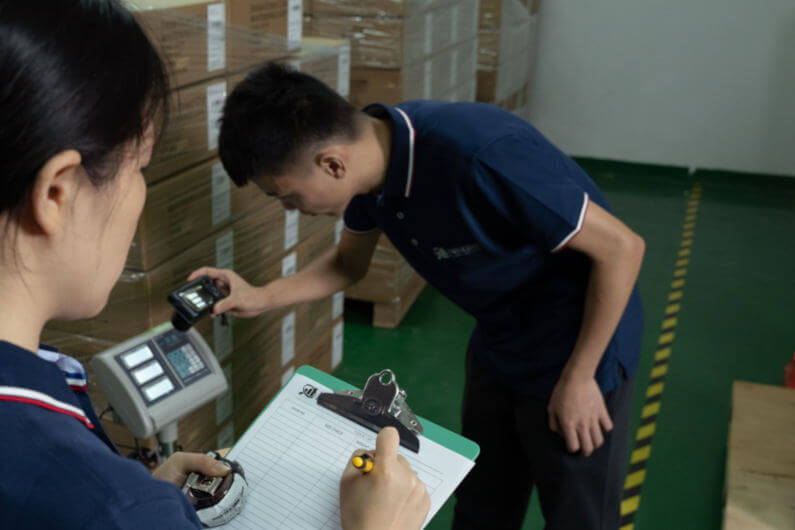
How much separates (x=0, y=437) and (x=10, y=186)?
21 cm

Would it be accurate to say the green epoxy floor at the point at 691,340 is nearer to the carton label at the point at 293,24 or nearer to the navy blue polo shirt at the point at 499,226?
the navy blue polo shirt at the point at 499,226

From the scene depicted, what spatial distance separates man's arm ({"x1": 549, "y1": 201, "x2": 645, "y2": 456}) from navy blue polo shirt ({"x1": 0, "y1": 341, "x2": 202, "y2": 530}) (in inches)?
43.5

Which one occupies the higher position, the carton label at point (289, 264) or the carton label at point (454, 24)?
the carton label at point (454, 24)

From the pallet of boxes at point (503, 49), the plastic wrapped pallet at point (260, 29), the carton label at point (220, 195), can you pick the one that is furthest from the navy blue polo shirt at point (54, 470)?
the pallet of boxes at point (503, 49)

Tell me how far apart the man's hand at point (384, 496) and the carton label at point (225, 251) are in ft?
4.01

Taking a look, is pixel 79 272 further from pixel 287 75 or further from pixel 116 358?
pixel 287 75

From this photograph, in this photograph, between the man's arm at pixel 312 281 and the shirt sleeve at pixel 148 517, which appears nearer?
the shirt sleeve at pixel 148 517

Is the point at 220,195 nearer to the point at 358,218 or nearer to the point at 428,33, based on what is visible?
the point at 358,218

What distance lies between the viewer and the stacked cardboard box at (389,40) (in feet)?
10.5

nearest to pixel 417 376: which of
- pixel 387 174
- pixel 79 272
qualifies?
pixel 387 174

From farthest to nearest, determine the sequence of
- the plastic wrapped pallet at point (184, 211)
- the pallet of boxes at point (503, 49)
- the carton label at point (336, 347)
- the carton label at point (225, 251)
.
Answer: the pallet of boxes at point (503, 49) < the carton label at point (336, 347) < the carton label at point (225, 251) < the plastic wrapped pallet at point (184, 211)

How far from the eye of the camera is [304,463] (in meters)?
1.18

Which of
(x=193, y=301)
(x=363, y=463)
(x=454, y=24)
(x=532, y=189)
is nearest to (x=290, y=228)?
(x=193, y=301)

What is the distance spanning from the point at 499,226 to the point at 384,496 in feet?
2.60
